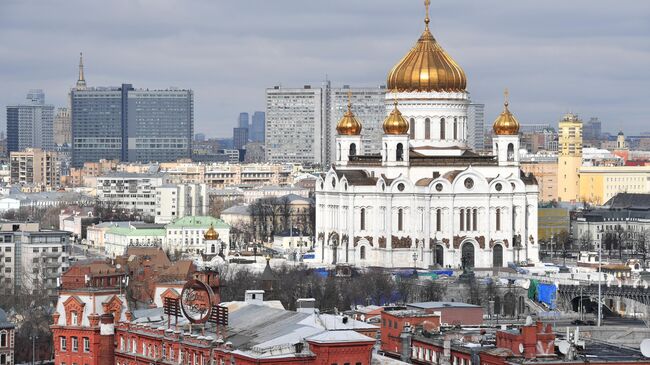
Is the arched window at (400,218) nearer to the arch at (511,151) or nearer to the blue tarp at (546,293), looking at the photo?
the arch at (511,151)

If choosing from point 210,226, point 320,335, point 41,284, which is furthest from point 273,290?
point 210,226

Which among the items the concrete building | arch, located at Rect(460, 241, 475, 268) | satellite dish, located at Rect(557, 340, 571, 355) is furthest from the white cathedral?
satellite dish, located at Rect(557, 340, 571, 355)

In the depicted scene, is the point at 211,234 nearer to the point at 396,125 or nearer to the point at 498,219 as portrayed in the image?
the point at 396,125

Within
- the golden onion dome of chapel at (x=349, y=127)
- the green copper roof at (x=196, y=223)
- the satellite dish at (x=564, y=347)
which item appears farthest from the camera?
the green copper roof at (x=196, y=223)

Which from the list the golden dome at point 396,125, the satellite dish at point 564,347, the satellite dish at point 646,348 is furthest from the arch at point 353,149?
the satellite dish at point 646,348

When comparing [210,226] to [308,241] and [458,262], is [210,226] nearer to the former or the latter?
[308,241]

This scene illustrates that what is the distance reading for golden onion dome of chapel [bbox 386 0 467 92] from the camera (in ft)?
415

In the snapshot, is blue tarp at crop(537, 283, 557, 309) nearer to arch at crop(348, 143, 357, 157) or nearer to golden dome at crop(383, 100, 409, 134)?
golden dome at crop(383, 100, 409, 134)

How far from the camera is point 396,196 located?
121875 mm

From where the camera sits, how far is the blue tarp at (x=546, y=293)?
103 meters

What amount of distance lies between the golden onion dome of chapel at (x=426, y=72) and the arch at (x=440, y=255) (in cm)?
954

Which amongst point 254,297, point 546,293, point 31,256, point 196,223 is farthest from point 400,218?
point 254,297

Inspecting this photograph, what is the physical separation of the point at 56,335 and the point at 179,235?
84.3 m

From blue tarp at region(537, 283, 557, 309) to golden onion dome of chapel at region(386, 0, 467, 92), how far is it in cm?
2427
